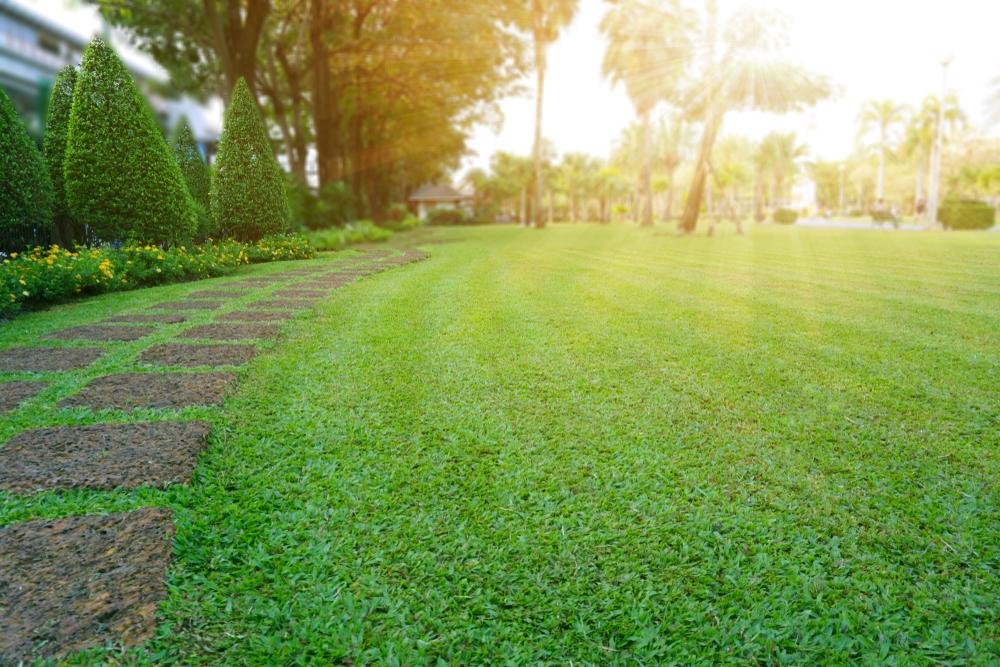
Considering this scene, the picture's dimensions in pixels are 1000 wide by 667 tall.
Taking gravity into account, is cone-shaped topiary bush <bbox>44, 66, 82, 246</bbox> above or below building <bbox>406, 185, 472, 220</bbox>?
below

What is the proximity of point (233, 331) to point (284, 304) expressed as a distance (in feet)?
4.32

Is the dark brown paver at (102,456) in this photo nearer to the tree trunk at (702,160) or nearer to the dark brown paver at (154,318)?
the dark brown paver at (154,318)

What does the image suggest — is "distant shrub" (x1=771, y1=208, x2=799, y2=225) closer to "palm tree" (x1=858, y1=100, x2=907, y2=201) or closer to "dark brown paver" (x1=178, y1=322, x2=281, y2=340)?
"palm tree" (x1=858, y1=100, x2=907, y2=201)

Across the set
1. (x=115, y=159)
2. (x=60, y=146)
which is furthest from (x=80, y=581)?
(x=60, y=146)

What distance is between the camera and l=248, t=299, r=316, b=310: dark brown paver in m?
6.18

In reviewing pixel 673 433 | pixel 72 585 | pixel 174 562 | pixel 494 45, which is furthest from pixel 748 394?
pixel 494 45

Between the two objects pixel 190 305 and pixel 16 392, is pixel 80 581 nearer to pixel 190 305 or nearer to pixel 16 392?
pixel 16 392

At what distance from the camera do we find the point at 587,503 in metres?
2.49

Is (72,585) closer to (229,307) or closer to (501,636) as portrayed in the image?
(501,636)

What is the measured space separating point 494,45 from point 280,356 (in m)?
18.0

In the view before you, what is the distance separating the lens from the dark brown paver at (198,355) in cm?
415

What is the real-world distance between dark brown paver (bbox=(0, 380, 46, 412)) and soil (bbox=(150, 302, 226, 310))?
2519 mm

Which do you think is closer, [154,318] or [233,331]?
[233,331]

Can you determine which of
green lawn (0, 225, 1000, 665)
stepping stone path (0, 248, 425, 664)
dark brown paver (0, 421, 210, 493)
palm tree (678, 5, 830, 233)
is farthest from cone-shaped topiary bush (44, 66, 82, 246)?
palm tree (678, 5, 830, 233)
